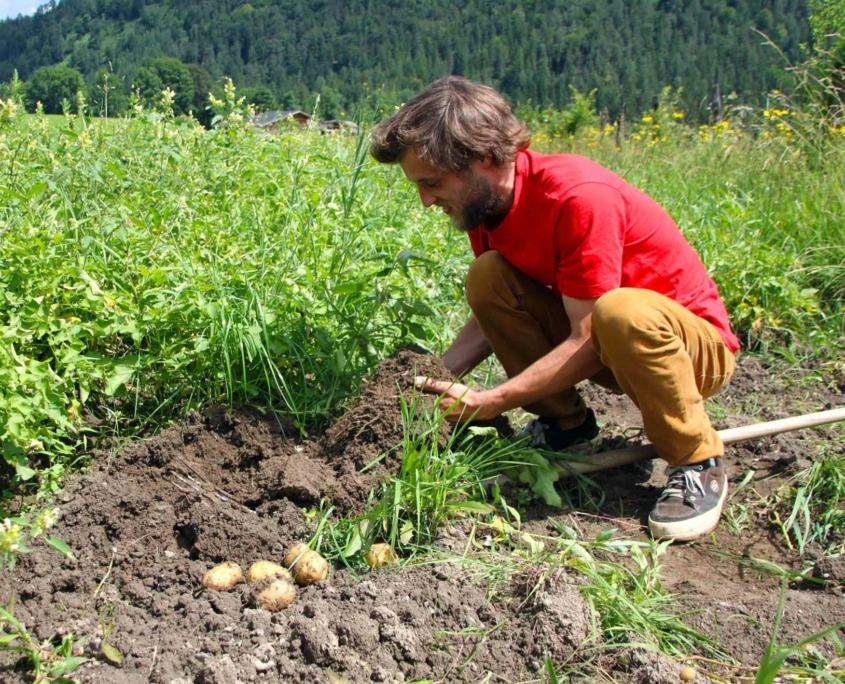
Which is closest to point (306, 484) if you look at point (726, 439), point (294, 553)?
point (294, 553)

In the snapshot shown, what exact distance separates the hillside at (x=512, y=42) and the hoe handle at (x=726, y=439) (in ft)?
Result: 107

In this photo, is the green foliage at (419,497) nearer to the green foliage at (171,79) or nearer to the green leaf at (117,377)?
the green leaf at (117,377)

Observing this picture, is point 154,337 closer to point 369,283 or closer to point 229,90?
point 369,283

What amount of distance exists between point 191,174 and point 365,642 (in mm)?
2738

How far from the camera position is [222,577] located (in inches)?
91.6

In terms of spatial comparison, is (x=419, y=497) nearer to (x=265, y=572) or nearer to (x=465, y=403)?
(x=465, y=403)

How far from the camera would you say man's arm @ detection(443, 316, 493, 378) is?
3.24 meters

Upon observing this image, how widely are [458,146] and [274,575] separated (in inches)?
57.9

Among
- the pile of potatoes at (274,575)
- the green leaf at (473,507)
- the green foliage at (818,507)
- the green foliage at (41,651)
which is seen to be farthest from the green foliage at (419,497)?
the green foliage at (818,507)

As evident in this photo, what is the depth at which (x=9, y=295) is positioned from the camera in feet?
8.91

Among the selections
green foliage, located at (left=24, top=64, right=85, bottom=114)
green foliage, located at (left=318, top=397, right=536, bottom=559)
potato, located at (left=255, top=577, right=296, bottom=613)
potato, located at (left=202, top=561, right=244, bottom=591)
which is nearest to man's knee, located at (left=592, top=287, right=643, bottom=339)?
green foliage, located at (left=318, top=397, right=536, bottom=559)

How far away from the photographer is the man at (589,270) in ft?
8.50

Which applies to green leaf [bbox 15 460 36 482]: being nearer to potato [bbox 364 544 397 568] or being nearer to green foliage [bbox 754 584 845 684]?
potato [bbox 364 544 397 568]

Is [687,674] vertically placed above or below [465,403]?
below
